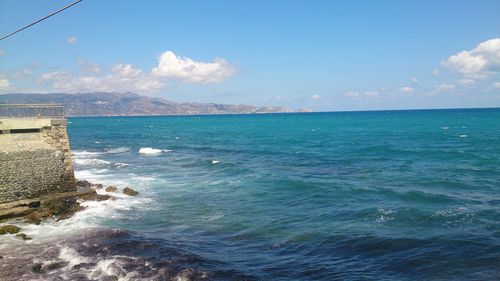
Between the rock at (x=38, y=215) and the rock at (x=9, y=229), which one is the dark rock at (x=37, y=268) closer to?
the rock at (x=9, y=229)

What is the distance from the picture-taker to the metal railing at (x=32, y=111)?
2555 centimetres

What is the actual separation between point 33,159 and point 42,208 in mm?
3062

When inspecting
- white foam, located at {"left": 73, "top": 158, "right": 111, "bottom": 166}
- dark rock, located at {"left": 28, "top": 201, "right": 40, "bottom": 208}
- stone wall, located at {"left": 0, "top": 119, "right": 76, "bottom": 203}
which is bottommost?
white foam, located at {"left": 73, "top": 158, "right": 111, "bottom": 166}

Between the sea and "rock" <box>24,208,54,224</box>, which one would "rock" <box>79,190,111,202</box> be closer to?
the sea

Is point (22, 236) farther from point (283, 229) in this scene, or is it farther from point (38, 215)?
point (283, 229)

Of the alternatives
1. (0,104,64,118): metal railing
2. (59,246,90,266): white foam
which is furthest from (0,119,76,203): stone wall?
(59,246,90,266): white foam

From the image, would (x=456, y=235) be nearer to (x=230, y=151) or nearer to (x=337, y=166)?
(x=337, y=166)

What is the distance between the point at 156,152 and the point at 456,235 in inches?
1826

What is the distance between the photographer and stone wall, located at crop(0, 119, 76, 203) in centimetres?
2330

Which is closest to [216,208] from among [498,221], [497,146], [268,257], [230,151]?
[268,257]

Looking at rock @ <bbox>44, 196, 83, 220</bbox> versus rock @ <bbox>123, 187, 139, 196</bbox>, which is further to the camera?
rock @ <bbox>123, 187, 139, 196</bbox>

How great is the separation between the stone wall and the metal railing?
1028 mm

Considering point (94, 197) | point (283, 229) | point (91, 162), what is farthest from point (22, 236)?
point (91, 162)

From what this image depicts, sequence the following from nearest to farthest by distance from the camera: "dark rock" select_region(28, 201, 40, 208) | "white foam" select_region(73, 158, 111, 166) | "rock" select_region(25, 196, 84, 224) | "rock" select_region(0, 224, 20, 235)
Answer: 1. "rock" select_region(0, 224, 20, 235)
2. "rock" select_region(25, 196, 84, 224)
3. "dark rock" select_region(28, 201, 40, 208)
4. "white foam" select_region(73, 158, 111, 166)
